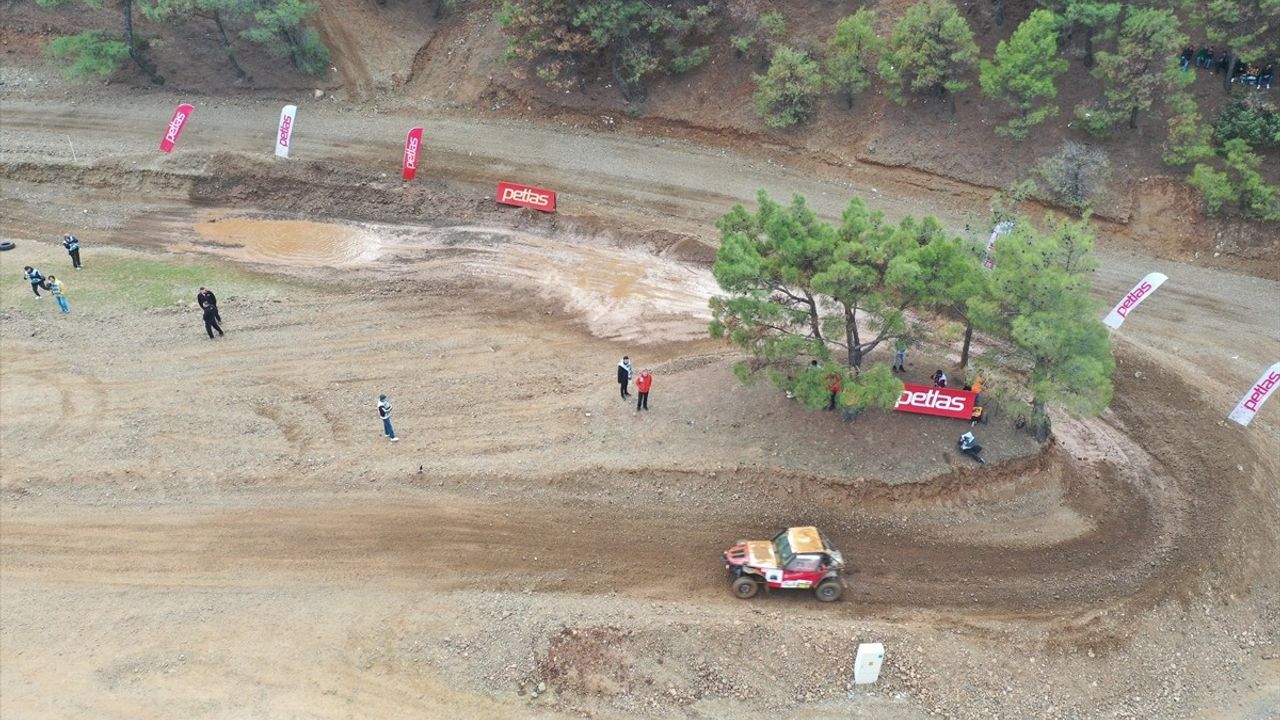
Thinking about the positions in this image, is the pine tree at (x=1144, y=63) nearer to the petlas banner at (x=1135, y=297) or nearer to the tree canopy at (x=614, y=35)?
the petlas banner at (x=1135, y=297)

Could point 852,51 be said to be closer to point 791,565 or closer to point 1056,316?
point 1056,316

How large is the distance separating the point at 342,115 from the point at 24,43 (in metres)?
17.6

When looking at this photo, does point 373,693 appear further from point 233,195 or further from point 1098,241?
point 1098,241

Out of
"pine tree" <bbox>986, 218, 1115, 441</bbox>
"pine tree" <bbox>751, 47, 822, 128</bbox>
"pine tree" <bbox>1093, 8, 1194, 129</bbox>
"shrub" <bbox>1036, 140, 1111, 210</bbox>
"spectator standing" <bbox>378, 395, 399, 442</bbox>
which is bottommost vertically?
"spectator standing" <bbox>378, 395, 399, 442</bbox>

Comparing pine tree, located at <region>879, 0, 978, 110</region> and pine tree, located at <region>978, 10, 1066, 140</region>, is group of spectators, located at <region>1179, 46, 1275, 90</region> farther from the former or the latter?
pine tree, located at <region>879, 0, 978, 110</region>

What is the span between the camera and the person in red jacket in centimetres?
Result: 2289

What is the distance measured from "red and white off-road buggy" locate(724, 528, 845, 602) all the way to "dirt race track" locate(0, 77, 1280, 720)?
0.51m

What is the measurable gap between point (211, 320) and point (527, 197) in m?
12.1

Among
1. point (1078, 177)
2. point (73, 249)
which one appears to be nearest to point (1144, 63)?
point (1078, 177)

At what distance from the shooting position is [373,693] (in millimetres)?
17516

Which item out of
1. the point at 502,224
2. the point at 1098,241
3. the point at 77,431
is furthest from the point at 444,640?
the point at 1098,241

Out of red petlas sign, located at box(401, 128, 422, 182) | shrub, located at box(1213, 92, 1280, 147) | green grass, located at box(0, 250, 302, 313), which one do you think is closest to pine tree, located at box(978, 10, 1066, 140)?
shrub, located at box(1213, 92, 1280, 147)

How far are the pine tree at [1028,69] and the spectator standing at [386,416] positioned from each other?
2433 cm

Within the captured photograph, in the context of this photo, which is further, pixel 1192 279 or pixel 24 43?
pixel 24 43
